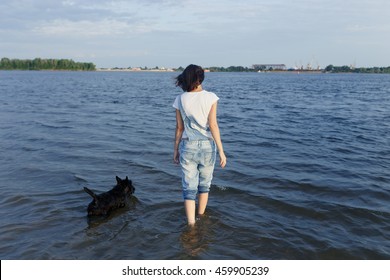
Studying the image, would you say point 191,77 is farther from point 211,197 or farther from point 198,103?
point 211,197

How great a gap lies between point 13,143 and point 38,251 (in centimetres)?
804

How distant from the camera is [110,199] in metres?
6.10

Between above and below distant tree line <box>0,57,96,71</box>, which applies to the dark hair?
below

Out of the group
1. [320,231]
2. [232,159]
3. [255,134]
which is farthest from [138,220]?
[255,134]

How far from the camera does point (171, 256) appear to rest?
468 centimetres

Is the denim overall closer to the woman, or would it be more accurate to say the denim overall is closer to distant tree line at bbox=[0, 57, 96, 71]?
the woman

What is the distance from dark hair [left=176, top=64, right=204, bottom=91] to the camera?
185 inches

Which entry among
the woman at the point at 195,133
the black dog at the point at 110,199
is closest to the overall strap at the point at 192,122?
the woman at the point at 195,133

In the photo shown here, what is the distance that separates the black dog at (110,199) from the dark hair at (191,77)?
236 cm

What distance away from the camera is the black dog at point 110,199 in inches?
230

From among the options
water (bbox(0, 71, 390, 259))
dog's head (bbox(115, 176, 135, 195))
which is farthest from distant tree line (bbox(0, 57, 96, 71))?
dog's head (bbox(115, 176, 135, 195))

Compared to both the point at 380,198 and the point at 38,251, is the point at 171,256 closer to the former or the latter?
the point at 38,251

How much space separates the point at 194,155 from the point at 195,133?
332mm
